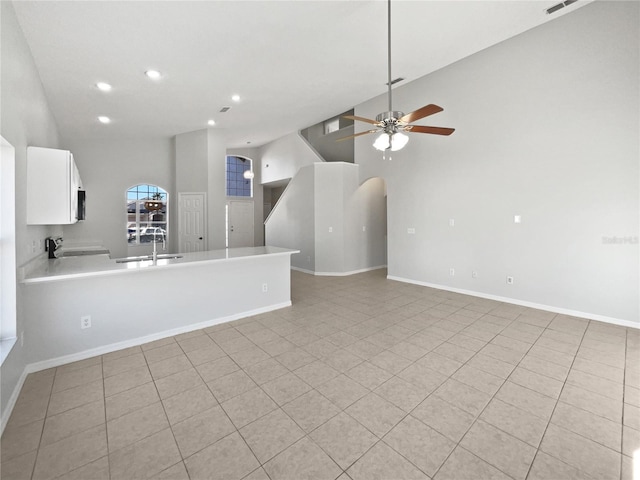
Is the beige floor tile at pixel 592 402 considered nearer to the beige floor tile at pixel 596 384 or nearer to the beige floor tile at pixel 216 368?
the beige floor tile at pixel 596 384

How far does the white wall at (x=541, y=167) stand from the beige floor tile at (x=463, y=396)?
113 inches

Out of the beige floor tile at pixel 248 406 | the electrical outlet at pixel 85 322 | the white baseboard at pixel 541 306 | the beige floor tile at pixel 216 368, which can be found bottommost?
the beige floor tile at pixel 248 406

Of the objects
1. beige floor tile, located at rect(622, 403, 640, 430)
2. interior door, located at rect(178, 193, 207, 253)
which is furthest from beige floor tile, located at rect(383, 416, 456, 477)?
interior door, located at rect(178, 193, 207, 253)

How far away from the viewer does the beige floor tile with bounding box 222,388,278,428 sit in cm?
199

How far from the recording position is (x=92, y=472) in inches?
61.4

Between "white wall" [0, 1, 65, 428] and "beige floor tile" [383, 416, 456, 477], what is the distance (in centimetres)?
259

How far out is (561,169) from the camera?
401 cm

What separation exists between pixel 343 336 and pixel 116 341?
2.43m

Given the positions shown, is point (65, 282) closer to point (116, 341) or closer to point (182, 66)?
point (116, 341)

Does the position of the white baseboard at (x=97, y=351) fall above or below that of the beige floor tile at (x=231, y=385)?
above

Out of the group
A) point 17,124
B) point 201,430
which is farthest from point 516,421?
point 17,124

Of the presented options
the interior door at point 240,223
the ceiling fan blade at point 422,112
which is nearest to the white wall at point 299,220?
the interior door at point 240,223

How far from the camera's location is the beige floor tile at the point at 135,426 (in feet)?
5.86

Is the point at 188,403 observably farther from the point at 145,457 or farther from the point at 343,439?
the point at 343,439
